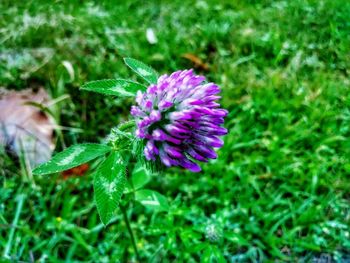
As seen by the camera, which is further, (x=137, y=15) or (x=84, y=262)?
(x=137, y=15)

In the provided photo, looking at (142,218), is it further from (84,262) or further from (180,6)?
(180,6)

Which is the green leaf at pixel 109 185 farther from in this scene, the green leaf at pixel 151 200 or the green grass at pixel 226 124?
the green grass at pixel 226 124

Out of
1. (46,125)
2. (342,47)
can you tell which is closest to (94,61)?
(46,125)

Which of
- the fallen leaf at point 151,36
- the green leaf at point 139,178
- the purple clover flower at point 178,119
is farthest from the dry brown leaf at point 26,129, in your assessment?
the purple clover flower at point 178,119

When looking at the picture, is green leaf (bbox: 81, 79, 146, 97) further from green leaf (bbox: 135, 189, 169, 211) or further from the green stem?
the green stem

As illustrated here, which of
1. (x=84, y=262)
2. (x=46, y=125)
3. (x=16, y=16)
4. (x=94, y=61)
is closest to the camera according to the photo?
(x=84, y=262)

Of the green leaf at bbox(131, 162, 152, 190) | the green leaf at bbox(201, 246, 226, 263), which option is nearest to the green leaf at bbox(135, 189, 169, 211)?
the green leaf at bbox(131, 162, 152, 190)
